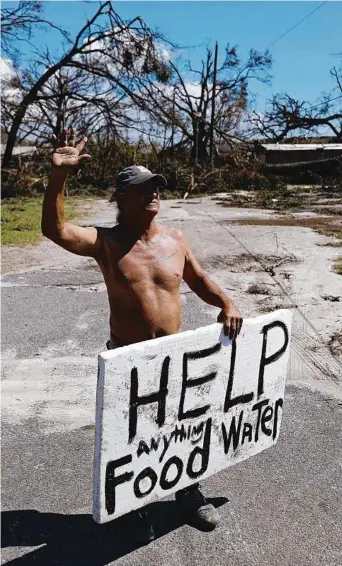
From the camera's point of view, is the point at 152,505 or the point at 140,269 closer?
the point at 140,269

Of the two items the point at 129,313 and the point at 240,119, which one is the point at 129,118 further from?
the point at 129,313

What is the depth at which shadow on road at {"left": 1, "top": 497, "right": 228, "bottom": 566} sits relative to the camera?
2.37 meters

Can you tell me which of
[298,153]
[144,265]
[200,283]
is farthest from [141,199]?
[298,153]

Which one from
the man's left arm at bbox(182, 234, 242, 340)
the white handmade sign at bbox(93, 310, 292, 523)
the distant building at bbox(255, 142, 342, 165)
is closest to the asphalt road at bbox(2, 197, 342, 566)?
the white handmade sign at bbox(93, 310, 292, 523)

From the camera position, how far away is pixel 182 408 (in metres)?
2.34

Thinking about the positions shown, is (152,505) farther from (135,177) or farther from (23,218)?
(23,218)

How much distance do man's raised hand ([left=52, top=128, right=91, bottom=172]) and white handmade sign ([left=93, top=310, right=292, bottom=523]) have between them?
2.56 feet

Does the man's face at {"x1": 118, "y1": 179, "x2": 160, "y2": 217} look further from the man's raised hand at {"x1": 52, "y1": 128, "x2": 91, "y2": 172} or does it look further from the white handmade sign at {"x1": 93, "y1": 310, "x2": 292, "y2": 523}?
the white handmade sign at {"x1": 93, "y1": 310, "x2": 292, "y2": 523}

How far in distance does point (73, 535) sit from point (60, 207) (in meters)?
1.49

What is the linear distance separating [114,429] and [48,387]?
2172mm

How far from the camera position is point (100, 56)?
17.2 metres

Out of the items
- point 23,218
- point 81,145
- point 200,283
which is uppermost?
point 81,145

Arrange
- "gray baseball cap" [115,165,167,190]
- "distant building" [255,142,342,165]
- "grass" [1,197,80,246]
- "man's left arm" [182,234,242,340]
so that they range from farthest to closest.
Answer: "distant building" [255,142,342,165]
"grass" [1,197,80,246]
"man's left arm" [182,234,242,340]
"gray baseball cap" [115,165,167,190]

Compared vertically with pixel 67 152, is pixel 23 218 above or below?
below
